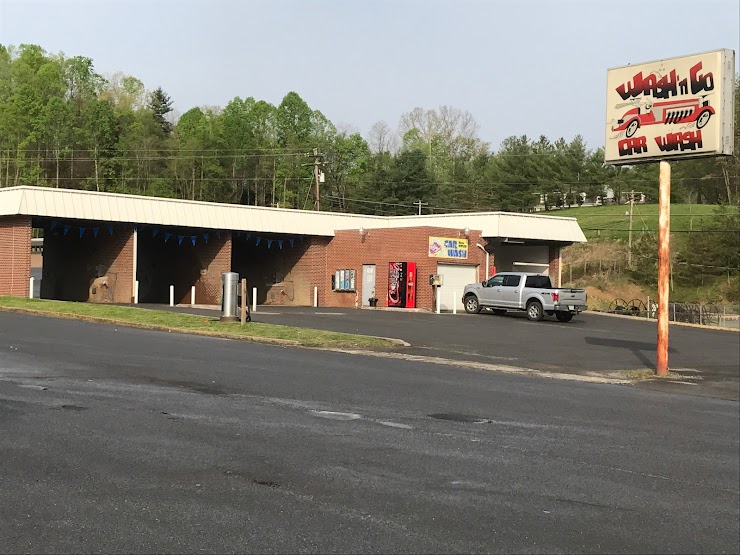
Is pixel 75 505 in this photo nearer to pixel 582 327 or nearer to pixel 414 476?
pixel 414 476

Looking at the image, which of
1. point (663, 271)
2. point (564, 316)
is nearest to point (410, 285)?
point (564, 316)

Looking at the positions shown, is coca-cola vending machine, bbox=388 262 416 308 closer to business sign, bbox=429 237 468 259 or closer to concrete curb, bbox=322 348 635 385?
business sign, bbox=429 237 468 259

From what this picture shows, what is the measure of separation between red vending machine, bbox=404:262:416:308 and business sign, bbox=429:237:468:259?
121 centimetres

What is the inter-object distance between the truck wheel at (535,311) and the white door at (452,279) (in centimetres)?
782

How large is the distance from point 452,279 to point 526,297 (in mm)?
8053

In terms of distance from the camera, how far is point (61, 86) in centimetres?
8619

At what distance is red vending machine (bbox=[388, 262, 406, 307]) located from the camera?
41500 mm

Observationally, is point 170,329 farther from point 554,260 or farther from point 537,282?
point 554,260

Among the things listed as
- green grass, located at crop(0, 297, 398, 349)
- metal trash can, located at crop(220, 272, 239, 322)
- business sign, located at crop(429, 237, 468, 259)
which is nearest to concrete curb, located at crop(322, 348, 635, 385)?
green grass, located at crop(0, 297, 398, 349)

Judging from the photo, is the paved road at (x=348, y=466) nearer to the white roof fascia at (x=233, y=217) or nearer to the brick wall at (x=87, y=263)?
the white roof fascia at (x=233, y=217)

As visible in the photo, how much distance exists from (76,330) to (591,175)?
82585 mm

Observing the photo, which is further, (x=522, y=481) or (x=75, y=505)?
(x=522, y=481)

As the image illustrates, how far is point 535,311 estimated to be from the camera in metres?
33.6

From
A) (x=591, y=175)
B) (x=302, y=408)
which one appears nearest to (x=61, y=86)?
(x=591, y=175)
